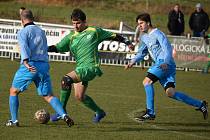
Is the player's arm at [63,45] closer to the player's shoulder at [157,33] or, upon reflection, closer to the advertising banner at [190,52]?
the player's shoulder at [157,33]

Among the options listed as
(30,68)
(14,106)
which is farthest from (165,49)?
(14,106)

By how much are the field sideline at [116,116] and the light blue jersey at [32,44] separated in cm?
116

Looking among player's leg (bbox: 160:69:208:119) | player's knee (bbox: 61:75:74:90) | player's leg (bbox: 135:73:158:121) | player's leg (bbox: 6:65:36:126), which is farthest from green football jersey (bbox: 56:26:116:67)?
player's leg (bbox: 160:69:208:119)

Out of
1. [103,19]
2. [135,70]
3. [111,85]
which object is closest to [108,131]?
[111,85]

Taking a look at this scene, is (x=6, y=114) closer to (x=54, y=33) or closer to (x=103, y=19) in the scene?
(x=54, y=33)

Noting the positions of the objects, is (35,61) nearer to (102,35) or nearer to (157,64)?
(102,35)

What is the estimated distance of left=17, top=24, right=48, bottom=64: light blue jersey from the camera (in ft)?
36.3

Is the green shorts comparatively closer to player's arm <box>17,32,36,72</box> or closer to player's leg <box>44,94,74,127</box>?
player's leg <box>44,94,74,127</box>

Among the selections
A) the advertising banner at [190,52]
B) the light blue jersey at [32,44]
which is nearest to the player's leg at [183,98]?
the light blue jersey at [32,44]

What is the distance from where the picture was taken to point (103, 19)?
122ft

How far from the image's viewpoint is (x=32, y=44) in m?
11.2

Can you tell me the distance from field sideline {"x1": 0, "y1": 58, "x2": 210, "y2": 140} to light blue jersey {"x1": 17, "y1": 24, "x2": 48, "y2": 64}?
3.79 feet

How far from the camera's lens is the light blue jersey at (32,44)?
36.3 feet

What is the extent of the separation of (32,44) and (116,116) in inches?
108
